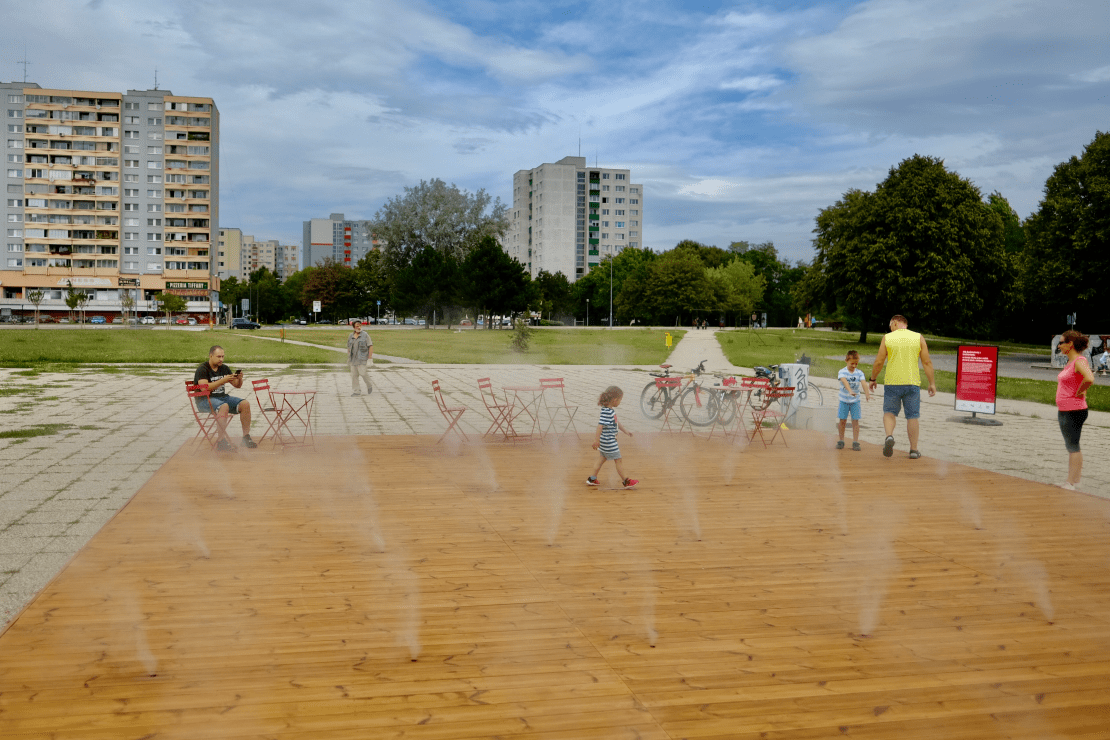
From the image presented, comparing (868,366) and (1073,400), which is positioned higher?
(1073,400)

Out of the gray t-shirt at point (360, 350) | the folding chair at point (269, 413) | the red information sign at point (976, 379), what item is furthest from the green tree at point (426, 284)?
the red information sign at point (976, 379)

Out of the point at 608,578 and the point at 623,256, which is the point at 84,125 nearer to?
the point at 623,256

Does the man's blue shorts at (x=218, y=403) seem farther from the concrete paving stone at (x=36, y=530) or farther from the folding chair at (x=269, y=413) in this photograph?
the concrete paving stone at (x=36, y=530)

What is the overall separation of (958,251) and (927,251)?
162 cm

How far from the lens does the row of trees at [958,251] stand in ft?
136

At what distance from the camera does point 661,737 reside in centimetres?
345

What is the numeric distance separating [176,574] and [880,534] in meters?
5.15

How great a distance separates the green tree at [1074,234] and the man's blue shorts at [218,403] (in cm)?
4086

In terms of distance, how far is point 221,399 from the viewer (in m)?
11.2

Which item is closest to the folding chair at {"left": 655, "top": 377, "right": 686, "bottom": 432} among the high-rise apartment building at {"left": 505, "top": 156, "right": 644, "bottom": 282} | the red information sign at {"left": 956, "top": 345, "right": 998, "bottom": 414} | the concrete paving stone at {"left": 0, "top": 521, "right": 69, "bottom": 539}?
the red information sign at {"left": 956, "top": 345, "right": 998, "bottom": 414}

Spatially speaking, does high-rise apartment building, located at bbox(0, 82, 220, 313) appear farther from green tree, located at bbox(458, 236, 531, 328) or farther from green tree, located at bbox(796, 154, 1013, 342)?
green tree, located at bbox(796, 154, 1013, 342)

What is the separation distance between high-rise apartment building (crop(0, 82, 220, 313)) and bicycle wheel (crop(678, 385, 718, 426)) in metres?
108

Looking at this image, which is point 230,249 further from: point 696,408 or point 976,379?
point 976,379

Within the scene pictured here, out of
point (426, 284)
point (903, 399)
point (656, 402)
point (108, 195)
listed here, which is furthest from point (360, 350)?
point (108, 195)
